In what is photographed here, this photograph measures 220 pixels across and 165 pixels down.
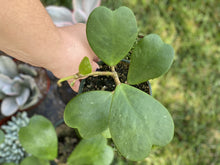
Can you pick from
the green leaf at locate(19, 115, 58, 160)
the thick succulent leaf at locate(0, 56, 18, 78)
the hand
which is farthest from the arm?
the thick succulent leaf at locate(0, 56, 18, 78)

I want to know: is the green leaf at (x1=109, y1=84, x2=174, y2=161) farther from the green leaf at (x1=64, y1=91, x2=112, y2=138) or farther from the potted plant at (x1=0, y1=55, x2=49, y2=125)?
the potted plant at (x1=0, y1=55, x2=49, y2=125)

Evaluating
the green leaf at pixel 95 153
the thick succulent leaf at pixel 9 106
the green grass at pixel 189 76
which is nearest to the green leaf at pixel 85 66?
the green leaf at pixel 95 153

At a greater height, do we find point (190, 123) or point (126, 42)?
point (126, 42)

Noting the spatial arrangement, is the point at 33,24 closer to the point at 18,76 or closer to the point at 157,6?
the point at 18,76

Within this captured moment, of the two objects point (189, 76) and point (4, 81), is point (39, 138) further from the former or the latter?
point (189, 76)

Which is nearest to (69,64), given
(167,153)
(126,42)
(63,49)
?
(63,49)
